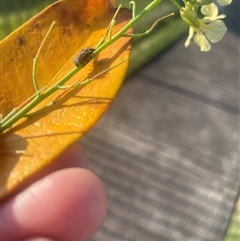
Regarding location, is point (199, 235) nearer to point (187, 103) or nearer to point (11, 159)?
point (187, 103)

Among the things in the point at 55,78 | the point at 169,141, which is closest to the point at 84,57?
the point at 55,78

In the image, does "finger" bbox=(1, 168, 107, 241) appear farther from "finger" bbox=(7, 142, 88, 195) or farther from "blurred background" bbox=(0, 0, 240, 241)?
"blurred background" bbox=(0, 0, 240, 241)

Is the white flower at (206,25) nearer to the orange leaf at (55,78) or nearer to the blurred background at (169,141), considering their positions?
the orange leaf at (55,78)

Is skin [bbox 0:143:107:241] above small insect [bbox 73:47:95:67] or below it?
below

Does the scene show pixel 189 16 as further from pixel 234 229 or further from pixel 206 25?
pixel 234 229

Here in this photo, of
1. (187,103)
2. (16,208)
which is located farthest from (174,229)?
(16,208)

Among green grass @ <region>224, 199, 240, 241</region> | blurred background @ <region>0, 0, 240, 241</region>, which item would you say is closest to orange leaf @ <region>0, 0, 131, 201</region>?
blurred background @ <region>0, 0, 240, 241</region>
